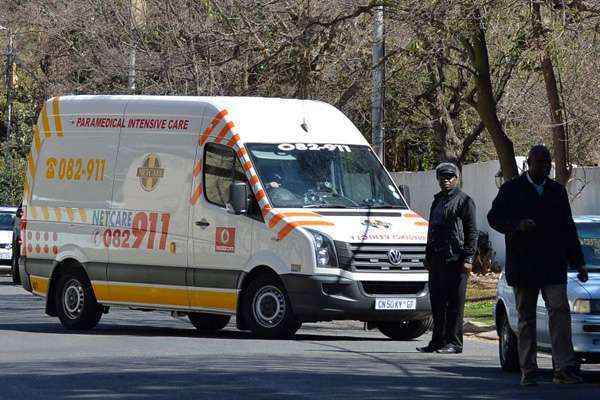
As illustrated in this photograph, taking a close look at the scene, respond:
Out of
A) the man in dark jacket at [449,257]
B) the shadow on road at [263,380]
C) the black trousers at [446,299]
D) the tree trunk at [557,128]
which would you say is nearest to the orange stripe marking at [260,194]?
Result: the man in dark jacket at [449,257]

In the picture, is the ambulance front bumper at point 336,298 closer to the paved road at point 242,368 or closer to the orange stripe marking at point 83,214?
the paved road at point 242,368

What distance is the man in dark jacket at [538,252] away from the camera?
39.0ft

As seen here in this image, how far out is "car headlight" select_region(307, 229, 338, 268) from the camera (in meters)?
16.2

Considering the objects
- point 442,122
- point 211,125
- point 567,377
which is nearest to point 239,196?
point 211,125

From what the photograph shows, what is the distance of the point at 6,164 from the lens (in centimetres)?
4909

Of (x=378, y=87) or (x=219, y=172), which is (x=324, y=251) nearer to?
(x=219, y=172)

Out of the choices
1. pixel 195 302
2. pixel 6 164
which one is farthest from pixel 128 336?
pixel 6 164

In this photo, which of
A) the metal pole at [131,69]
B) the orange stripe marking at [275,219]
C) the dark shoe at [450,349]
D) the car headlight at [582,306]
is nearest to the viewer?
the car headlight at [582,306]

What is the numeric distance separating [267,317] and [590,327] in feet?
17.7

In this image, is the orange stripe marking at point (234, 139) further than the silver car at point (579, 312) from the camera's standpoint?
Yes

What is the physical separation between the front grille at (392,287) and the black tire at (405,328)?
687 millimetres

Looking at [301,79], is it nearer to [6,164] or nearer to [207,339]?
[207,339]

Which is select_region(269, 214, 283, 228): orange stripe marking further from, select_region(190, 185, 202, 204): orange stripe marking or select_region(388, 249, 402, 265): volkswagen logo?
select_region(388, 249, 402, 265): volkswagen logo

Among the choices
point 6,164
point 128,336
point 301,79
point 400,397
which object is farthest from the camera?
point 6,164
